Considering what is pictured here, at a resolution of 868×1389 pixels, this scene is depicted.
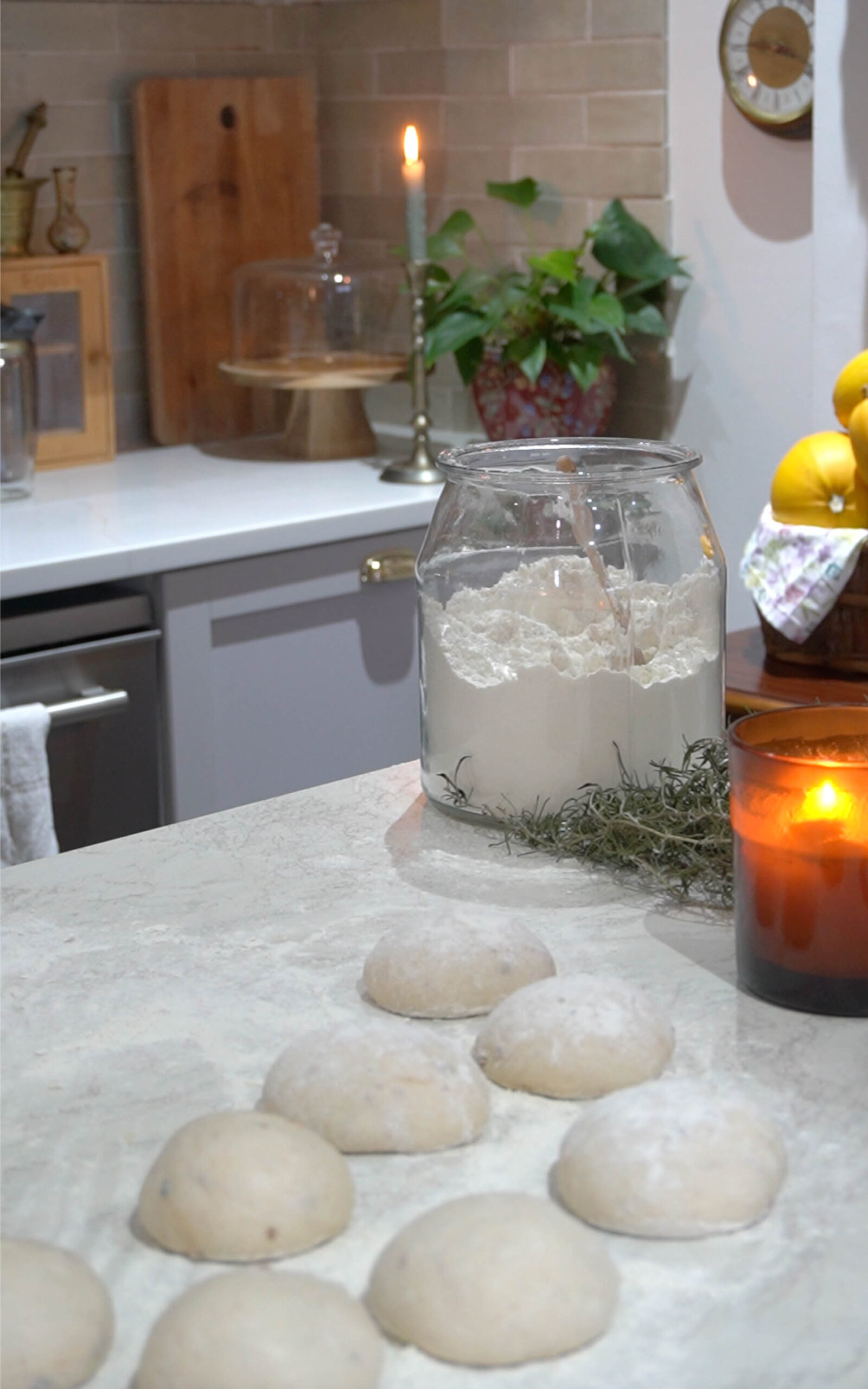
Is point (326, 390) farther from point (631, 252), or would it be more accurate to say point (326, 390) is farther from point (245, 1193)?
point (245, 1193)

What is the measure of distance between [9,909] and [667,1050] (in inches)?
14.8

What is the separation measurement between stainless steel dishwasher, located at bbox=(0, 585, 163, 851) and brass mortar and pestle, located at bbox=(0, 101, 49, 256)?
0.67 meters

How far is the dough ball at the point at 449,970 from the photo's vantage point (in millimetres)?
724

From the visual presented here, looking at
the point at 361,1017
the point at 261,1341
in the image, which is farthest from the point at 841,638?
the point at 261,1341

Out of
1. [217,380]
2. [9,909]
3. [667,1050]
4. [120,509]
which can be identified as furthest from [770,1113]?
[217,380]

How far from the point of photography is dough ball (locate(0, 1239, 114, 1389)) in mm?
481

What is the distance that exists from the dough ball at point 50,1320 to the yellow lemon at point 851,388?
117 centimetres

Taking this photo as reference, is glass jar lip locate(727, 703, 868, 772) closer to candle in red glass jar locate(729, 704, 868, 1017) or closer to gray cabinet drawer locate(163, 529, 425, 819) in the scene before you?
candle in red glass jar locate(729, 704, 868, 1017)

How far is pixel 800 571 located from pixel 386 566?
2.25ft

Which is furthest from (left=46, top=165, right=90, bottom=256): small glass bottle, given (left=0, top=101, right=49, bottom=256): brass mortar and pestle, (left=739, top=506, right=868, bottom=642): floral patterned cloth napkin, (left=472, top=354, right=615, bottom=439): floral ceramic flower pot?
(left=739, top=506, right=868, bottom=642): floral patterned cloth napkin

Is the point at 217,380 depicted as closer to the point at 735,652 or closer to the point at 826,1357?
the point at 735,652

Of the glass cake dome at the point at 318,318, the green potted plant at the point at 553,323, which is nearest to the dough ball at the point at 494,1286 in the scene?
the green potted plant at the point at 553,323

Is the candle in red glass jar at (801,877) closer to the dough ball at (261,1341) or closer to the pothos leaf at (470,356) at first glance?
the dough ball at (261,1341)

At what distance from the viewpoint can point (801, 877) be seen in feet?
2.32
